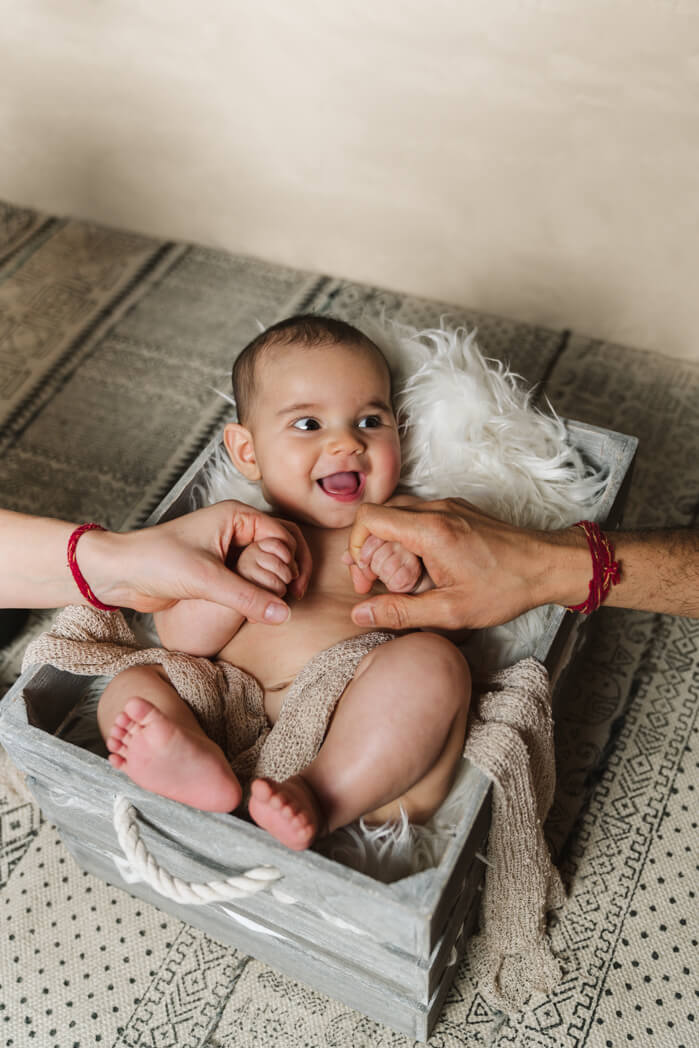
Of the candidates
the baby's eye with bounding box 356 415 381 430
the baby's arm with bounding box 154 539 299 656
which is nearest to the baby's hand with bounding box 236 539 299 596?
the baby's arm with bounding box 154 539 299 656

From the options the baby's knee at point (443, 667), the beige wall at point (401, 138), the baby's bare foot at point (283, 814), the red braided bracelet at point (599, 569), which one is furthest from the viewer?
the beige wall at point (401, 138)

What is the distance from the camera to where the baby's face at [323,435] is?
113cm

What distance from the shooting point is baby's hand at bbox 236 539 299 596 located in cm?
103

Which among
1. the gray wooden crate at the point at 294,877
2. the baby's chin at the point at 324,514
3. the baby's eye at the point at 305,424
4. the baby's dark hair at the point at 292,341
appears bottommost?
the gray wooden crate at the point at 294,877

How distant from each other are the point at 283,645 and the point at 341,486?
21 centimetres

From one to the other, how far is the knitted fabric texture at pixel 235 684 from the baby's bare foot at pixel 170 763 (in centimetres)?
12

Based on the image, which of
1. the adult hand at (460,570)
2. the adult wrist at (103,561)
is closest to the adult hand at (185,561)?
the adult wrist at (103,561)

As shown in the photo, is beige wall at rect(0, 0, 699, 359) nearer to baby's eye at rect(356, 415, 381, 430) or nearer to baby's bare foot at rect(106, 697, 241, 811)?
baby's eye at rect(356, 415, 381, 430)

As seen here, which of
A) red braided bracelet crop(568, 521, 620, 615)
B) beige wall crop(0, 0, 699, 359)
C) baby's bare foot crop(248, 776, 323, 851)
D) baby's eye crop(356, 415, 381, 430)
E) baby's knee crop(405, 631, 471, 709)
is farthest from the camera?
beige wall crop(0, 0, 699, 359)

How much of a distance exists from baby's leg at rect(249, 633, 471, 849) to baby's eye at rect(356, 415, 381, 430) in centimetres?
32

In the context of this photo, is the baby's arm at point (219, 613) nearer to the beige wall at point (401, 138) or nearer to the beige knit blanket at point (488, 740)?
the beige knit blanket at point (488, 740)

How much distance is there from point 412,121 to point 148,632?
112cm

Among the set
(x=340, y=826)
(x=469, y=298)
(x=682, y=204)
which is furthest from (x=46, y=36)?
(x=340, y=826)

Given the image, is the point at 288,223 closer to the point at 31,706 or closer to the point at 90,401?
the point at 90,401
